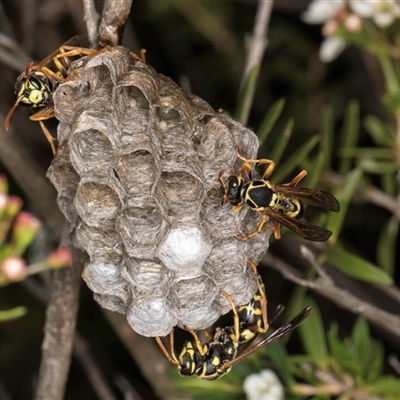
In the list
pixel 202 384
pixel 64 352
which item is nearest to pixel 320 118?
pixel 202 384

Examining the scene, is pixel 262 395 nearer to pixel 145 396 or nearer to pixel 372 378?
Result: pixel 372 378

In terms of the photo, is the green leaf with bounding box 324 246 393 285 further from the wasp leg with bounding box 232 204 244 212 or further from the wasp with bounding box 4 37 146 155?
the wasp with bounding box 4 37 146 155

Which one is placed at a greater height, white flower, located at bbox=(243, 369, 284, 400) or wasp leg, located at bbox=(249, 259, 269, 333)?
wasp leg, located at bbox=(249, 259, 269, 333)

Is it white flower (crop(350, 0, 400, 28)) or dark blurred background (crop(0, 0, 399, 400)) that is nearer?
white flower (crop(350, 0, 400, 28))

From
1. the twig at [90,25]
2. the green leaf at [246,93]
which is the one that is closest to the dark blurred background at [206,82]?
the green leaf at [246,93]

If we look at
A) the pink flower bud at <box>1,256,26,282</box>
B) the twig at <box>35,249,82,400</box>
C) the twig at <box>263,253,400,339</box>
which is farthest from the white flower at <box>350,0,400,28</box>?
the pink flower bud at <box>1,256,26,282</box>

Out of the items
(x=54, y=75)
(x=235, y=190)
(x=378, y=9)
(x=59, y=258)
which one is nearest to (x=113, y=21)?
(x=54, y=75)

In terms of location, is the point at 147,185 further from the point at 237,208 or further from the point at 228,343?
the point at 228,343
